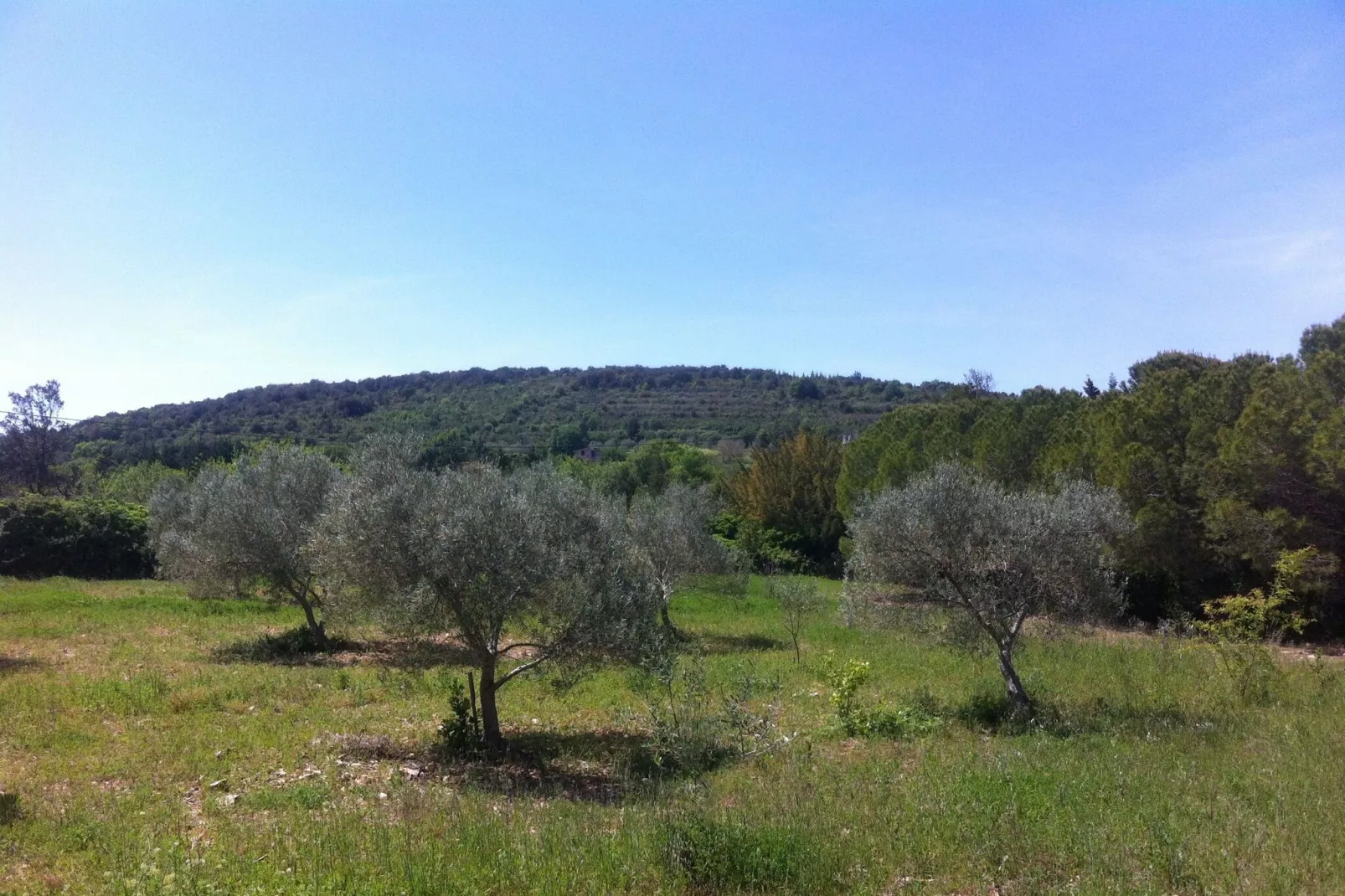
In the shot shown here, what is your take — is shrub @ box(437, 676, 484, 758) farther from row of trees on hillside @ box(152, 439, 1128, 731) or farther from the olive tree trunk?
row of trees on hillside @ box(152, 439, 1128, 731)

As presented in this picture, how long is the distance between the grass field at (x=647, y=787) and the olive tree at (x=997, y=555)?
1.13 meters

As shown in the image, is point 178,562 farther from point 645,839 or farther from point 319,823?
point 645,839

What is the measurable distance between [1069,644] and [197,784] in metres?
19.1

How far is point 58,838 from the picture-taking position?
25.8 ft

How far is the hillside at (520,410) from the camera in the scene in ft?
309

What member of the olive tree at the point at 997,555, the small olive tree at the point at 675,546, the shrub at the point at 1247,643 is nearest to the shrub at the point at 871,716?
the olive tree at the point at 997,555

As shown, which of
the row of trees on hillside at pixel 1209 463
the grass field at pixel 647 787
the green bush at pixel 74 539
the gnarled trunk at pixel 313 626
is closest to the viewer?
the grass field at pixel 647 787

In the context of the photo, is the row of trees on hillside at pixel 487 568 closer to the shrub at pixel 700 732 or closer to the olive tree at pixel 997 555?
the shrub at pixel 700 732

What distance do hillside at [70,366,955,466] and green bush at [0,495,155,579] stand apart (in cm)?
3483

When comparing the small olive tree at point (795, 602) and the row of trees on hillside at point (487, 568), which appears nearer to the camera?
the row of trees on hillside at point (487, 568)

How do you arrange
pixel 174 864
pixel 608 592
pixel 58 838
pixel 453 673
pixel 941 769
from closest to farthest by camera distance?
pixel 174 864
pixel 58 838
pixel 941 769
pixel 608 592
pixel 453 673

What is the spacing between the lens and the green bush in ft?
121

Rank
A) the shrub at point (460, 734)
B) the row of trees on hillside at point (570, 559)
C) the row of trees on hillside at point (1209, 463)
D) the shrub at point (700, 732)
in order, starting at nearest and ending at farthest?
the shrub at point (700, 732) → the row of trees on hillside at point (570, 559) → the shrub at point (460, 734) → the row of trees on hillside at point (1209, 463)

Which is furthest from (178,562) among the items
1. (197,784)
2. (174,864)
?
(174,864)
